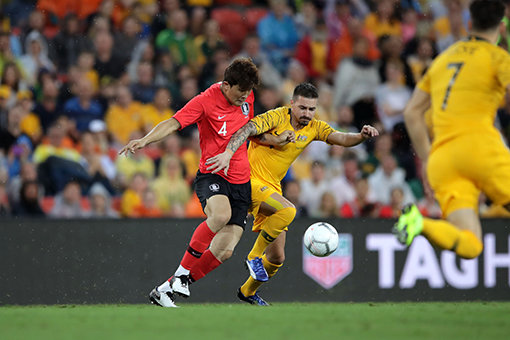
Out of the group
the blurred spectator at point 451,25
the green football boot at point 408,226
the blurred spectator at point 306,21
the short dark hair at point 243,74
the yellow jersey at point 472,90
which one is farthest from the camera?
the blurred spectator at point 451,25

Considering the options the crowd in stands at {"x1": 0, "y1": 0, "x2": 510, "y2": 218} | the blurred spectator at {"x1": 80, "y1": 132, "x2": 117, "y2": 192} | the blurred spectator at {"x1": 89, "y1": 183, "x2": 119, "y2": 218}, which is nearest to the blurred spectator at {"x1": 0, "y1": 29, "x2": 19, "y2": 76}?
the crowd in stands at {"x1": 0, "y1": 0, "x2": 510, "y2": 218}

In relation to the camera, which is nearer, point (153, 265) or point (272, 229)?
point (272, 229)

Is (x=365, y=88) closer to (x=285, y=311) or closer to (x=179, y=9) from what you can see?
→ (x=179, y=9)

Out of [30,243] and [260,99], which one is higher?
[260,99]

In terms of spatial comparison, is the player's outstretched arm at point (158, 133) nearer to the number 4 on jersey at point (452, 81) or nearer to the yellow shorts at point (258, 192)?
the yellow shorts at point (258, 192)

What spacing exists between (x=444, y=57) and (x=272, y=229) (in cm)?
268

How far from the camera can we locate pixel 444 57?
247 inches

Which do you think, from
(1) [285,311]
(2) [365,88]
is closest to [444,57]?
(1) [285,311]

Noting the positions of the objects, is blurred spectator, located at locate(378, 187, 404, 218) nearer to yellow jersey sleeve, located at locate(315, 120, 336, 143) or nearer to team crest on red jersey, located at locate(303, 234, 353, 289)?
team crest on red jersey, located at locate(303, 234, 353, 289)

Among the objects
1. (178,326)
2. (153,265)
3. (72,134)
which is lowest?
(153,265)

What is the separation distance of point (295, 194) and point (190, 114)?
12.4 ft

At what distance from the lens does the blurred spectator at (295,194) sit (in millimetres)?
11391

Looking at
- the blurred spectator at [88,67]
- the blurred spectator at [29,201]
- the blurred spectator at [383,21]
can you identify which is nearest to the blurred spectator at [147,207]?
the blurred spectator at [29,201]

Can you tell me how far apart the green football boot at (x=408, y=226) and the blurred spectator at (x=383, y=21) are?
355 inches
